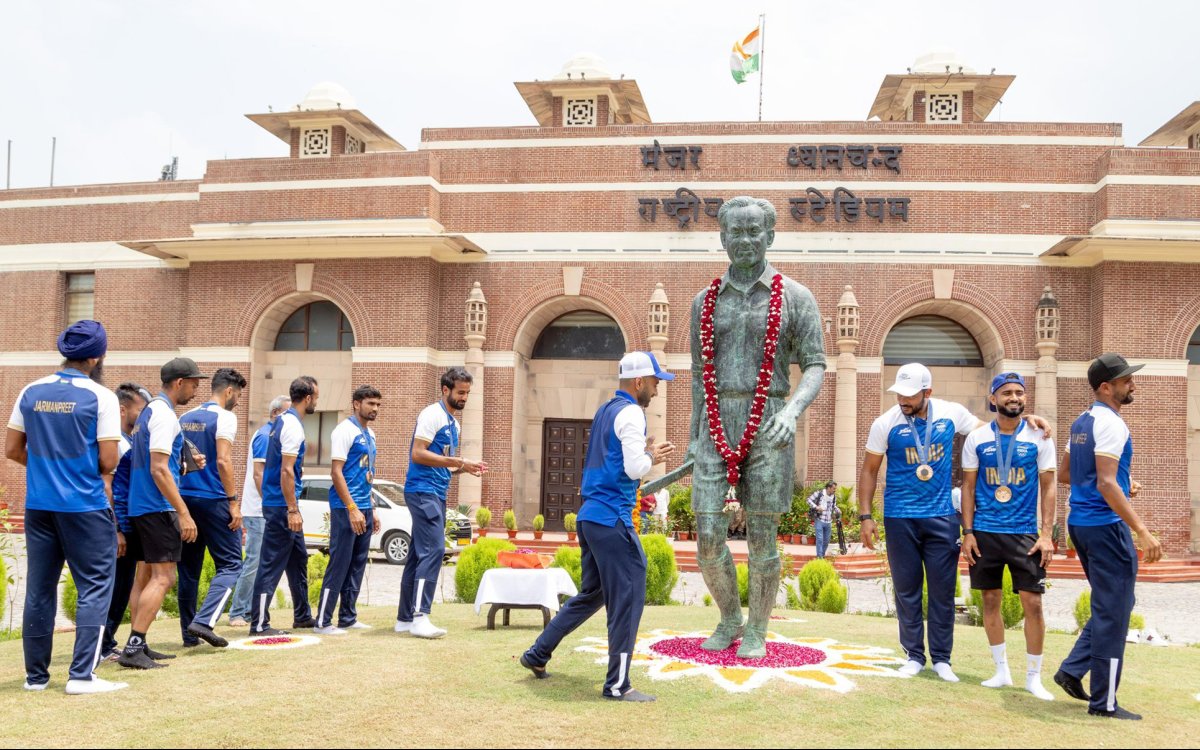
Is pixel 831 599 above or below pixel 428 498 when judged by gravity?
below

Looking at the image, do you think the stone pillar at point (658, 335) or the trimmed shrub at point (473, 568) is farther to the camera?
the stone pillar at point (658, 335)

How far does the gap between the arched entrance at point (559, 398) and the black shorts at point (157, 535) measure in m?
17.7

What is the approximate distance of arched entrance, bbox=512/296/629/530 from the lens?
2519cm

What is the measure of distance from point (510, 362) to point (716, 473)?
1737 centimetres

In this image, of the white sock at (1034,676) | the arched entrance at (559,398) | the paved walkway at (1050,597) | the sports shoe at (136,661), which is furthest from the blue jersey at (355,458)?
the arched entrance at (559,398)

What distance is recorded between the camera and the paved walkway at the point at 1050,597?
13.2 metres

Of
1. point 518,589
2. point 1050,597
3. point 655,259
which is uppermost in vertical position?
point 655,259

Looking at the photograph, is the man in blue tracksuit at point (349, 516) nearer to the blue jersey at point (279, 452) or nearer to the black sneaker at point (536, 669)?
the blue jersey at point (279, 452)

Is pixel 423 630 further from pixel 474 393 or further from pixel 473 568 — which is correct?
pixel 474 393

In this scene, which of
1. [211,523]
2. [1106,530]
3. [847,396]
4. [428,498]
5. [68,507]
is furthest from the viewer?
[847,396]

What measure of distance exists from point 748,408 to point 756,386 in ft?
0.54

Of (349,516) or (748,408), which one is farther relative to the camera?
(349,516)

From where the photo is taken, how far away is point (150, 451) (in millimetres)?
6965

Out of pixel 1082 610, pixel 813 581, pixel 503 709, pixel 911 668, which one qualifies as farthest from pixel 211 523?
pixel 1082 610
